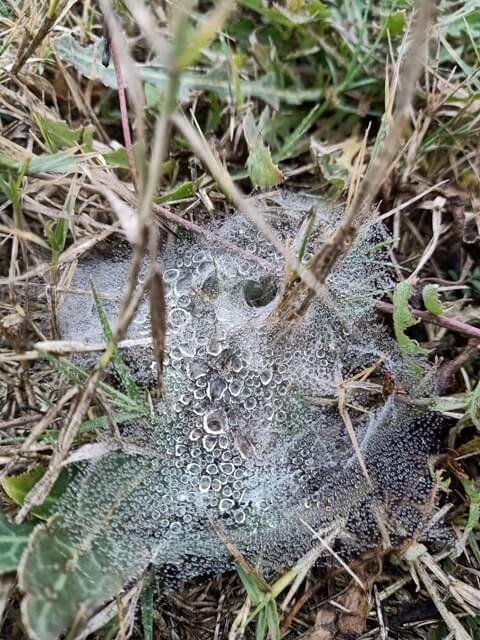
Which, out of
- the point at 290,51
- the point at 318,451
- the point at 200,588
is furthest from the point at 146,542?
the point at 290,51

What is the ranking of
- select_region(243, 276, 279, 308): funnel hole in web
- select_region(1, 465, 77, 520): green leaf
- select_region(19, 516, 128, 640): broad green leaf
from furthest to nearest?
select_region(243, 276, 279, 308): funnel hole in web < select_region(1, 465, 77, 520): green leaf < select_region(19, 516, 128, 640): broad green leaf

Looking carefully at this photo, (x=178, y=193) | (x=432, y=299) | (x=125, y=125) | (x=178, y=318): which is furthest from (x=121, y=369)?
(x=432, y=299)

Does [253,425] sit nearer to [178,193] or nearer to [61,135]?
[178,193]

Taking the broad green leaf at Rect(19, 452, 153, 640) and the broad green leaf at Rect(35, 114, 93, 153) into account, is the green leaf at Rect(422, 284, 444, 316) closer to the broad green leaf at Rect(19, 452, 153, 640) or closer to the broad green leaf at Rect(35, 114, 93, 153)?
the broad green leaf at Rect(19, 452, 153, 640)

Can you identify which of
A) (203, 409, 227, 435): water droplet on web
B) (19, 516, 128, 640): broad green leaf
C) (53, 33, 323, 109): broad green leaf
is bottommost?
(19, 516, 128, 640): broad green leaf

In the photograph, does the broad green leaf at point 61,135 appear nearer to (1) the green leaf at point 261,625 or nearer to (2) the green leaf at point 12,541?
(2) the green leaf at point 12,541

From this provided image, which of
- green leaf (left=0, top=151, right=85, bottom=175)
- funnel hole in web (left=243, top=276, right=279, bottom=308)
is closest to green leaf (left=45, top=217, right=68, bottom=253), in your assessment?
green leaf (left=0, top=151, right=85, bottom=175)

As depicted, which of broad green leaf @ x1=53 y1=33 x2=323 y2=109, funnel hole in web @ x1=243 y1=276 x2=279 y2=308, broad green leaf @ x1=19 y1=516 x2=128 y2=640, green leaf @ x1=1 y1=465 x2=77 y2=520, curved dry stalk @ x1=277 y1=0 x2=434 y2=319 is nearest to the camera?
curved dry stalk @ x1=277 y1=0 x2=434 y2=319

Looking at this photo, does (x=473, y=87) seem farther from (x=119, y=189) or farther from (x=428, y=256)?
(x=119, y=189)
